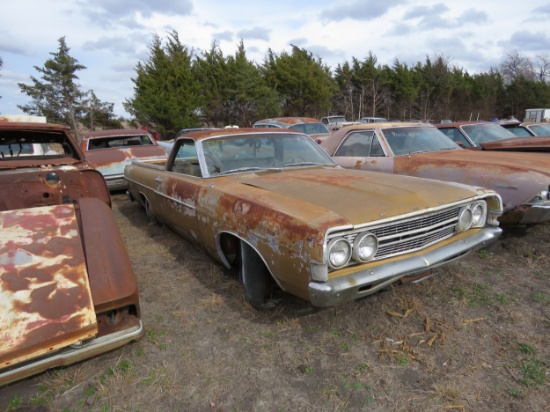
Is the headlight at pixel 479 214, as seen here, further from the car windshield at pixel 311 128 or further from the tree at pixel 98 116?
the tree at pixel 98 116

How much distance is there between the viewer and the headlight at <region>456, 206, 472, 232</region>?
2773 mm

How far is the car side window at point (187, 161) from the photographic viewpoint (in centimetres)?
365

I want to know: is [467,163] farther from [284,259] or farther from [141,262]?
[141,262]

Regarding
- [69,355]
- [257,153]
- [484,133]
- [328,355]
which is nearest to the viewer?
[69,355]

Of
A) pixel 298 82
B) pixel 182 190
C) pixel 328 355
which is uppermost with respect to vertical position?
pixel 298 82

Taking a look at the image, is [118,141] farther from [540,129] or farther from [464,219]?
[540,129]

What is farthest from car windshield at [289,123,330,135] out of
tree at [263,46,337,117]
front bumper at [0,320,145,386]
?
tree at [263,46,337,117]

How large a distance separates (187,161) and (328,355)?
2532 millimetres

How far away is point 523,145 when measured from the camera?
5656 mm

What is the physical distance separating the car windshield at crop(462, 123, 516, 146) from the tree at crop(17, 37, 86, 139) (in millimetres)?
23227

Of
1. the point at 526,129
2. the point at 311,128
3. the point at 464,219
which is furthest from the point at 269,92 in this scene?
the point at 464,219

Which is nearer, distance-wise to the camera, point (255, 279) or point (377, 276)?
point (377, 276)

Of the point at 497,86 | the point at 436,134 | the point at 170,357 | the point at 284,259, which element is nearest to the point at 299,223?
the point at 284,259

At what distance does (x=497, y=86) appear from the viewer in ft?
123
